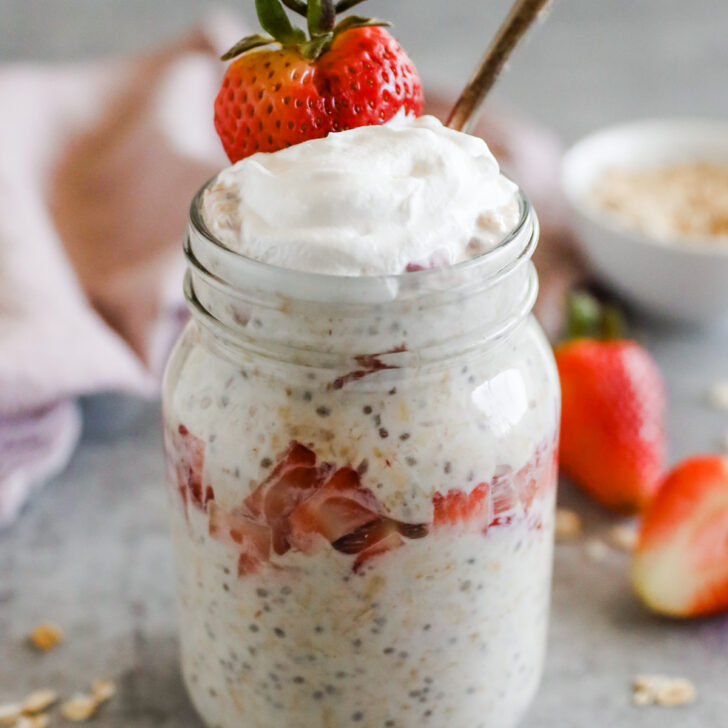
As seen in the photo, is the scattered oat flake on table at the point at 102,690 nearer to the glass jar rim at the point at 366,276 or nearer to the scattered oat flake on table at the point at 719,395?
the glass jar rim at the point at 366,276

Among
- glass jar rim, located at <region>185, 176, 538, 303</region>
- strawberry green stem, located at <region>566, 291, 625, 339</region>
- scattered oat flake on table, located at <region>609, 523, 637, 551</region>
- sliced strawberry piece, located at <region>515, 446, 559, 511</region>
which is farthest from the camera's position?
strawberry green stem, located at <region>566, 291, 625, 339</region>

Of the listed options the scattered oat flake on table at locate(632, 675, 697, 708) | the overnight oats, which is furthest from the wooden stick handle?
the scattered oat flake on table at locate(632, 675, 697, 708)

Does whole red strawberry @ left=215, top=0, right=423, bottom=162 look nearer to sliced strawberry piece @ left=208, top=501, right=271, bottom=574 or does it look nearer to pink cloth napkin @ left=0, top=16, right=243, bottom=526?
sliced strawberry piece @ left=208, top=501, right=271, bottom=574

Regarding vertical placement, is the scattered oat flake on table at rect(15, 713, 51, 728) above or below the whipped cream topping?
below

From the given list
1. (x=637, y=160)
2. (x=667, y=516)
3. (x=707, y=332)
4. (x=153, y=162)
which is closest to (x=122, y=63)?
(x=153, y=162)

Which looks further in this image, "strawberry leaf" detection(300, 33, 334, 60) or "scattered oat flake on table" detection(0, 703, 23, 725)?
"scattered oat flake on table" detection(0, 703, 23, 725)

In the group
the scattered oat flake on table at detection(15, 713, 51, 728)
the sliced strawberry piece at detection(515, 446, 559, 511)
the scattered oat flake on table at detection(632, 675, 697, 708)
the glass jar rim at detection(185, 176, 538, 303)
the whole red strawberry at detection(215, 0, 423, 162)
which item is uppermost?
the whole red strawberry at detection(215, 0, 423, 162)

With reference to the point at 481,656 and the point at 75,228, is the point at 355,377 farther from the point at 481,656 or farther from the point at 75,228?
the point at 75,228

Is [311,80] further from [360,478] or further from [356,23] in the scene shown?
[360,478]
